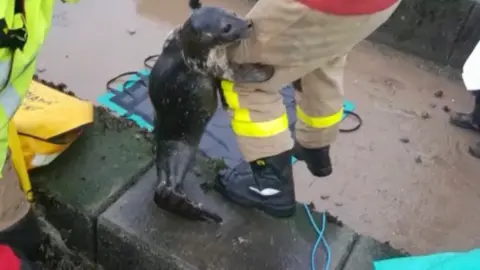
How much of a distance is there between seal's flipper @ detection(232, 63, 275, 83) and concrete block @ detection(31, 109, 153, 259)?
19.1 inches

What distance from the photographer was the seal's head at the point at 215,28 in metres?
1.64

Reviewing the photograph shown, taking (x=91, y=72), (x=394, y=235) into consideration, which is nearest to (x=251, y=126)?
(x=394, y=235)

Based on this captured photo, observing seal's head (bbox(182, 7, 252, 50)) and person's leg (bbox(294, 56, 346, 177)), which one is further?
person's leg (bbox(294, 56, 346, 177))

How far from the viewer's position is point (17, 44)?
1441 mm

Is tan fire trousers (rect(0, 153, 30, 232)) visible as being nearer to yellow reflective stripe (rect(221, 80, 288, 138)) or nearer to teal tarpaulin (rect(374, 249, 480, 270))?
yellow reflective stripe (rect(221, 80, 288, 138))

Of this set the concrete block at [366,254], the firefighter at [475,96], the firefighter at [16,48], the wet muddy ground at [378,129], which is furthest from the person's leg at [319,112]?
the firefighter at [475,96]

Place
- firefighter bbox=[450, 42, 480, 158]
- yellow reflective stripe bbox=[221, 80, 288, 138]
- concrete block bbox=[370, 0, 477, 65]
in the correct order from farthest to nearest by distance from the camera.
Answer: concrete block bbox=[370, 0, 477, 65], firefighter bbox=[450, 42, 480, 158], yellow reflective stripe bbox=[221, 80, 288, 138]

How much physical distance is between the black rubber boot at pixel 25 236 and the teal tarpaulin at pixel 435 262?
0.87m

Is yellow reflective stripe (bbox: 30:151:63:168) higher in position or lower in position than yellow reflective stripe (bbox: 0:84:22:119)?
lower

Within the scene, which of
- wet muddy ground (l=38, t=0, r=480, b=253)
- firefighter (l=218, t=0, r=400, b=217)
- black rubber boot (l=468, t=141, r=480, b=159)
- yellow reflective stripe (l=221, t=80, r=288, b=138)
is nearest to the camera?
firefighter (l=218, t=0, r=400, b=217)

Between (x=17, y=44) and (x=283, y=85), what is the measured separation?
24.8 inches

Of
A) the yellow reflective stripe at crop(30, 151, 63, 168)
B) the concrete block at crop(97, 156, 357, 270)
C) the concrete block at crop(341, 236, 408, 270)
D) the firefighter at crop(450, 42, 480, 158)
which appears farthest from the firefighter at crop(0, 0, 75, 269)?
the firefighter at crop(450, 42, 480, 158)

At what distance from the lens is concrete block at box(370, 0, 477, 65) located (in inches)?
121

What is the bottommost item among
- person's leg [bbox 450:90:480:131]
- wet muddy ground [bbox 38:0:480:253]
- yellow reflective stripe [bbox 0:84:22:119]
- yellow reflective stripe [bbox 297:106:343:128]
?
wet muddy ground [bbox 38:0:480:253]
